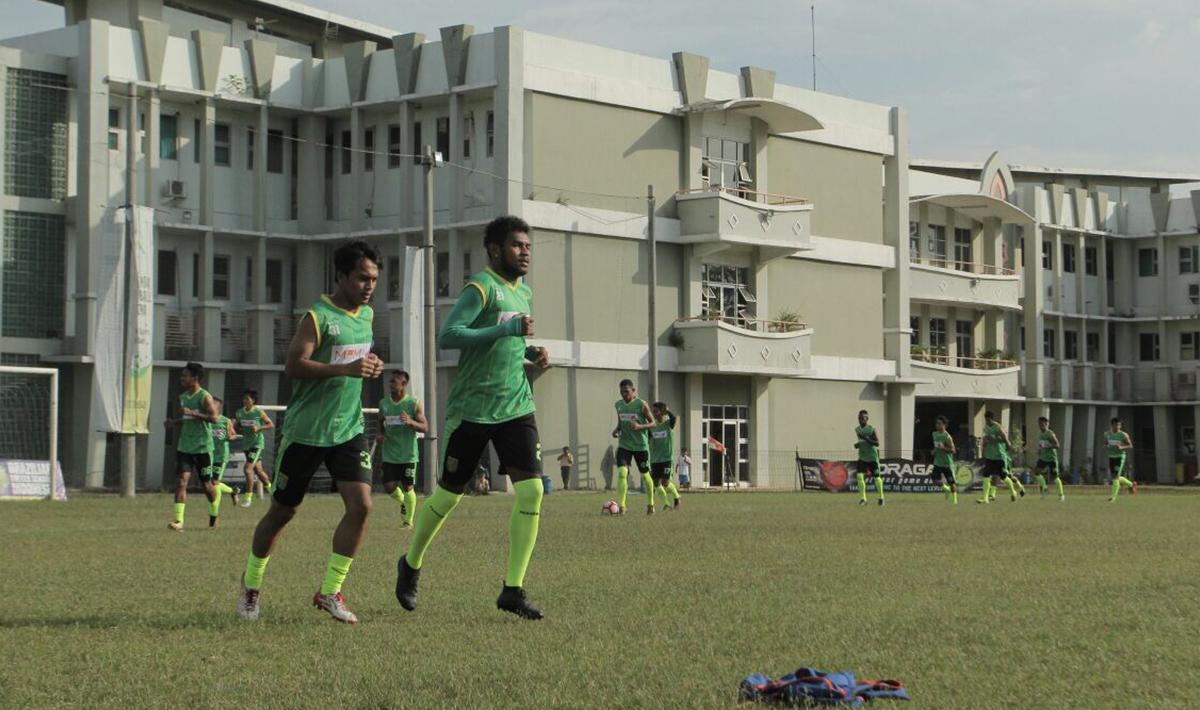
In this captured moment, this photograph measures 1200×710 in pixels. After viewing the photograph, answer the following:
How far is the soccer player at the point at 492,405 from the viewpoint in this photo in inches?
427

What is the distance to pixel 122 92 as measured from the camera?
50.2 metres

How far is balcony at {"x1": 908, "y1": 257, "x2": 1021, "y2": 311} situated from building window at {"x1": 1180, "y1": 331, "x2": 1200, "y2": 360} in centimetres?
1216

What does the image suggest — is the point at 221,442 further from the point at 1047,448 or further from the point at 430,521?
the point at 1047,448

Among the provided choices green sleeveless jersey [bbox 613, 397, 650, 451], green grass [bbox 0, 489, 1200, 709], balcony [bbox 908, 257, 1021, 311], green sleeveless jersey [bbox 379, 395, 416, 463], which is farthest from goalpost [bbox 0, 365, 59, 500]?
balcony [bbox 908, 257, 1021, 311]

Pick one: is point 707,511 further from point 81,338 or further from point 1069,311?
point 1069,311

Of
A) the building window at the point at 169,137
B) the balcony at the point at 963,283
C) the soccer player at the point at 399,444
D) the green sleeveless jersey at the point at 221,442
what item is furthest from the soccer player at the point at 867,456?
the balcony at the point at 963,283

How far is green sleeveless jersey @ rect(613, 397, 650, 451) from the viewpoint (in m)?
28.6

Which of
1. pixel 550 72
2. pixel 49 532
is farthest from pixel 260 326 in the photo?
pixel 49 532

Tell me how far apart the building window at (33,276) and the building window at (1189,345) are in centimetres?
5378

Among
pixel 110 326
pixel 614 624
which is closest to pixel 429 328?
pixel 110 326

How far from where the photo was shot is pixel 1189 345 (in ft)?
270

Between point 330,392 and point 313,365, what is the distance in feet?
1.07

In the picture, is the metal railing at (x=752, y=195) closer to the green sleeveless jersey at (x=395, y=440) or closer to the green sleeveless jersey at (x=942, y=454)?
the green sleeveless jersey at (x=942, y=454)

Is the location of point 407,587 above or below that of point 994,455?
below
